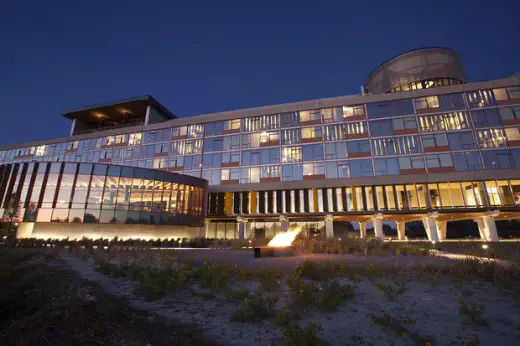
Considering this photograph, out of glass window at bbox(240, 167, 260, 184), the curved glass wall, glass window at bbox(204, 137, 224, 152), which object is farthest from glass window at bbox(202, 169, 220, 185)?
the curved glass wall

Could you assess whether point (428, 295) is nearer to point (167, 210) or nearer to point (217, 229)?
point (167, 210)

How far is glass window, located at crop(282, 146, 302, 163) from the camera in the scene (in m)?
42.1

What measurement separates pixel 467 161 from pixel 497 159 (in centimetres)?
339

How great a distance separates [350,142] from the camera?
40.5 meters

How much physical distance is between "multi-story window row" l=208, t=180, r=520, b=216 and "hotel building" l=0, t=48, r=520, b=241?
0.14 metres

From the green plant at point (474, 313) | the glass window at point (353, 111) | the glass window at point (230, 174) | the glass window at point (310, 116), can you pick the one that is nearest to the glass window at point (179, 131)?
the glass window at point (230, 174)

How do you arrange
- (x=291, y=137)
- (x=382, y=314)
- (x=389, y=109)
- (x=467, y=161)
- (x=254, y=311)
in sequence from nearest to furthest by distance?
1. (x=254, y=311)
2. (x=382, y=314)
3. (x=467, y=161)
4. (x=389, y=109)
5. (x=291, y=137)

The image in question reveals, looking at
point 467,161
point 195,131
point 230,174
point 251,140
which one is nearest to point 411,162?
point 467,161

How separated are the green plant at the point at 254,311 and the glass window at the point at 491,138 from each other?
136 feet

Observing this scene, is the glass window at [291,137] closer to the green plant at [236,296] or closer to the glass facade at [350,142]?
the glass facade at [350,142]

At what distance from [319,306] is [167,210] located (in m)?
32.0

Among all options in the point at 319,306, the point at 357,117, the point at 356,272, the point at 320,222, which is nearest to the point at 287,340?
the point at 319,306

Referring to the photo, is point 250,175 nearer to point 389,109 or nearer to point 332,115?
point 332,115

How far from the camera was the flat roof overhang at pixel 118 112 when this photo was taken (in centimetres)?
5362
